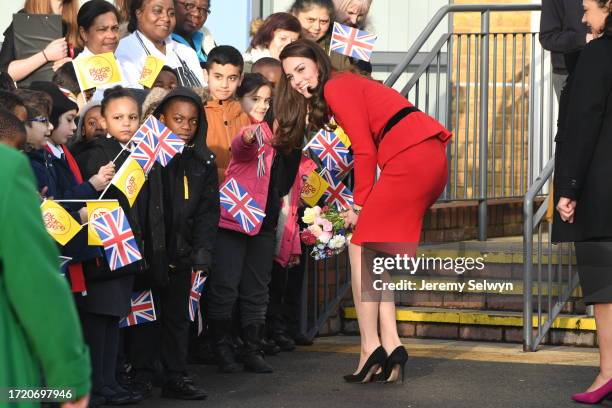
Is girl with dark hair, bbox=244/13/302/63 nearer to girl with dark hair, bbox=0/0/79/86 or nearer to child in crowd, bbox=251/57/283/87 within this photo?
child in crowd, bbox=251/57/283/87

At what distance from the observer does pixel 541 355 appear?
27.8 feet

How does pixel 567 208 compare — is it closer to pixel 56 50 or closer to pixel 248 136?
pixel 248 136

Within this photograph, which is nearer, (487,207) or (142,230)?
(142,230)

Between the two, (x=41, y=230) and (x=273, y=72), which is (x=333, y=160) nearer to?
(x=273, y=72)

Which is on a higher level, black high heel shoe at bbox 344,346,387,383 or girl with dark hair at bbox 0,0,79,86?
girl with dark hair at bbox 0,0,79,86

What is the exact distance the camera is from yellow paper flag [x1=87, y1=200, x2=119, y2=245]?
6199 millimetres

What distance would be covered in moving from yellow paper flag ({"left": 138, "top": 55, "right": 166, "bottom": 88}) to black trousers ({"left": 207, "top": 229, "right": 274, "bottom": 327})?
38.7 inches

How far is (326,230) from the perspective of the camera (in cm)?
785

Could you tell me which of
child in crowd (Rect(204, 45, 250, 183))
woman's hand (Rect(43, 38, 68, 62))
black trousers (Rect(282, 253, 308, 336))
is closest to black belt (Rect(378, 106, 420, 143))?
child in crowd (Rect(204, 45, 250, 183))

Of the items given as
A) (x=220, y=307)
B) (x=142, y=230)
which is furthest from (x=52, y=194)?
(x=220, y=307)

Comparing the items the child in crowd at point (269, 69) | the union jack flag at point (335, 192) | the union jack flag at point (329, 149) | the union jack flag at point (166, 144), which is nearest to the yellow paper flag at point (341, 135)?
the union jack flag at point (329, 149)

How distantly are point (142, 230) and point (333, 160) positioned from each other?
2.13 meters

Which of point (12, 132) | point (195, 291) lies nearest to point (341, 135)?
point (195, 291)

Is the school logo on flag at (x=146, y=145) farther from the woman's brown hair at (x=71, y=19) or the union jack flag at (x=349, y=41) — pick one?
the union jack flag at (x=349, y=41)
